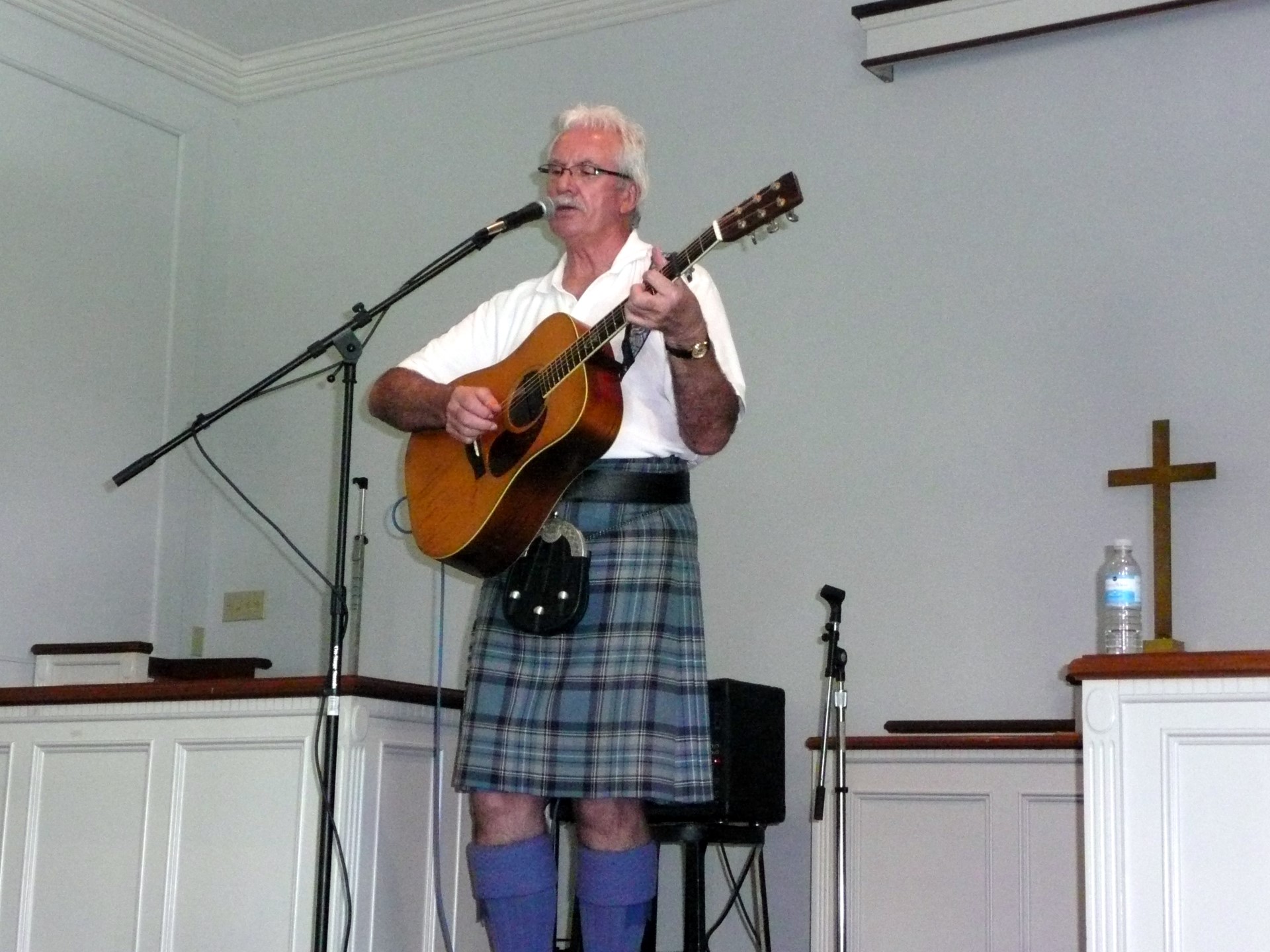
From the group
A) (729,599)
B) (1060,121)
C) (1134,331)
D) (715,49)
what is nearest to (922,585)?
(729,599)

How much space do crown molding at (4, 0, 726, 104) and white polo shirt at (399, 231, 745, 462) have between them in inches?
88.0

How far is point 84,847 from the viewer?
3.29 m

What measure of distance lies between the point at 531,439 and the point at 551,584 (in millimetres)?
219

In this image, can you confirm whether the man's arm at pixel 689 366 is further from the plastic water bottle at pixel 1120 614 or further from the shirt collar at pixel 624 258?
the plastic water bottle at pixel 1120 614

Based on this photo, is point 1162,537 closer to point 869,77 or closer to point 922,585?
point 922,585

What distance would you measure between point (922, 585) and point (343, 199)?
2248mm

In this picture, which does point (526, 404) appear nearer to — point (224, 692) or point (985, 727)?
point (224, 692)

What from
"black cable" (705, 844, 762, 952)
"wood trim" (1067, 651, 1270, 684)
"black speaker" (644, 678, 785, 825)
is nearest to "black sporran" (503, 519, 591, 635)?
"wood trim" (1067, 651, 1270, 684)

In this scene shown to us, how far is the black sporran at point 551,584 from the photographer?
243cm

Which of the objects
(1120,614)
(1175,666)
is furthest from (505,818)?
(1120,614)

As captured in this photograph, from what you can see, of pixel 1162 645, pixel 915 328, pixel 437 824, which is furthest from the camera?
pixel 915 328

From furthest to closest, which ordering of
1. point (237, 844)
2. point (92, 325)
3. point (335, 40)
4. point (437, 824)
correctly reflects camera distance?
point (335, 40), point (92, 325), point (437, 824), point (237, 844)

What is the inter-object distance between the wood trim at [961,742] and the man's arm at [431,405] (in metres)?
1.52

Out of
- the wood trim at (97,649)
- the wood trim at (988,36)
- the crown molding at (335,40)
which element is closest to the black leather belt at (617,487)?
the wood trim at (988,36)
